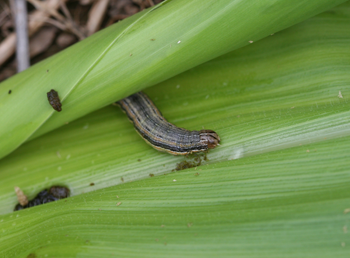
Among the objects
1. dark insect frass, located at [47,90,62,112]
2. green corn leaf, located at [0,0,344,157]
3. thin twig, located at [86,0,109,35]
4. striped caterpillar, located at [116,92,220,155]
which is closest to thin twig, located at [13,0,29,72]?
thin twig, located at [86,0,109,35]

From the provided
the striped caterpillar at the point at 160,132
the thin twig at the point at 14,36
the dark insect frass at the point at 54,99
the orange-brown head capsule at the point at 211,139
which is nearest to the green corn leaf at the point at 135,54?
the dark insect frass at the point at 54,99

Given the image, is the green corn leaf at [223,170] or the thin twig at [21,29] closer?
the green corn leaf at [223,170]

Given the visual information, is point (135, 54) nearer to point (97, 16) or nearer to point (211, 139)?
point (211, 139)

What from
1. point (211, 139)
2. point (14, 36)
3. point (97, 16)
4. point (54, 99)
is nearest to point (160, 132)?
point (211, 139)

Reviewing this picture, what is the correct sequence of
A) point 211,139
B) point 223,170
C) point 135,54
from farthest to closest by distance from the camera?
point 211,139 < point 135,54 < point 223,170

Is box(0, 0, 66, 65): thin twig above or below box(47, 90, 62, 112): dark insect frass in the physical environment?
above

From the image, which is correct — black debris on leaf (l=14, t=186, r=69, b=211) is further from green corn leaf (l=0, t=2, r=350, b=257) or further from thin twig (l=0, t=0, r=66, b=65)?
thin twig (l=0, t=0, r=66, b=65)

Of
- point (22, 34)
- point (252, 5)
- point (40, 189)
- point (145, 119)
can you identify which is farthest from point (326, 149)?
point (22, 34)

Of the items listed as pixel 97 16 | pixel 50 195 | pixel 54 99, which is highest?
pixel 97 16

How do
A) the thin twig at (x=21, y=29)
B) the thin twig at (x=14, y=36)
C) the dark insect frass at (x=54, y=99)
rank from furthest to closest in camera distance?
the thin twig at (x=14, y=36) < the thin twig at (x=21, y=29) < the dark insect frass at (x=54, y=99)

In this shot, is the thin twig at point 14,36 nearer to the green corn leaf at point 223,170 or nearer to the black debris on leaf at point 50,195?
the green corn leaf at point 223,170

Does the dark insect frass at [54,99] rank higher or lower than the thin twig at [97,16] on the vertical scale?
lower
